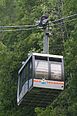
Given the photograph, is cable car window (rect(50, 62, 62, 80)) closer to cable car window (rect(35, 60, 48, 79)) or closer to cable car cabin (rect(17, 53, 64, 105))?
cable car cabin (rect(17, 53, 64, 105))

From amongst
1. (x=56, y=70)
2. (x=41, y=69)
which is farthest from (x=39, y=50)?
(x=41, y=69)

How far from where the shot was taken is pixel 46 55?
51.8 feet

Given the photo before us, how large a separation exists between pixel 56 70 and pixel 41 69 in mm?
579

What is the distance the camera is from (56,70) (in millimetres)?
15930

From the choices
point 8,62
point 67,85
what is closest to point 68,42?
point 67,85

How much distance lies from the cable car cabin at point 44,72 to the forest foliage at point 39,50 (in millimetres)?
6336

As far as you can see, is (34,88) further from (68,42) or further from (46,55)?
(68,42)

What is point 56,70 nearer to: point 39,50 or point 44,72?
point 44,72

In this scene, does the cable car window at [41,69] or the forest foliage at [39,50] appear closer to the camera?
the cable car window at [41,69]

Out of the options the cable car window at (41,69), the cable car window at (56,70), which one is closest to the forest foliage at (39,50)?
the cable car window at (56,70)

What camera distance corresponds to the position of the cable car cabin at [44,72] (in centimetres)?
1525

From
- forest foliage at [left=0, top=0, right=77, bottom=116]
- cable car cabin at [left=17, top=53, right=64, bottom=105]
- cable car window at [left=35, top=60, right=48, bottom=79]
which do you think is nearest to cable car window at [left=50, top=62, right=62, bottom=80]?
cable car cabin at [left=17, top=53, right=64, bottom=105]

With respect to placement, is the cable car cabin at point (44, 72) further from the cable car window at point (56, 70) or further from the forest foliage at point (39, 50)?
the forest foliage at point (39, 50)

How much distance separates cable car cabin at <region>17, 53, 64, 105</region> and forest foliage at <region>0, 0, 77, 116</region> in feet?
20.8
